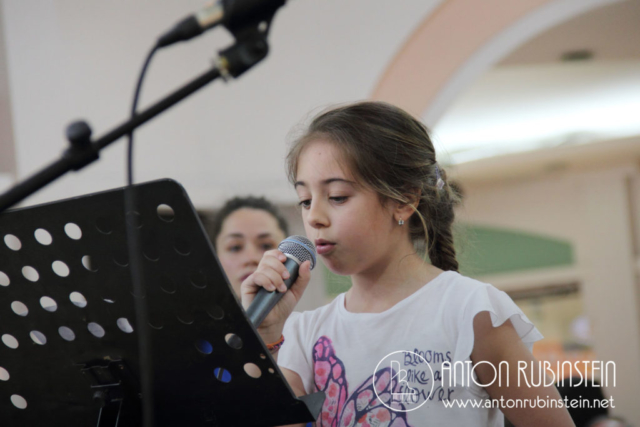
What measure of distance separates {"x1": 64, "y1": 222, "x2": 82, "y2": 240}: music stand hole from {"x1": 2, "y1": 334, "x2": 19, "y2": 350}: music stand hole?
232 millimetres

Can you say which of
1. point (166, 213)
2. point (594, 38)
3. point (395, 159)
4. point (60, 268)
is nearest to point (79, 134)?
point (166, 213)

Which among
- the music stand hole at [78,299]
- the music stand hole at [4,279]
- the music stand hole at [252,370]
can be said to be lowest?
the music stand hole at [252,370]

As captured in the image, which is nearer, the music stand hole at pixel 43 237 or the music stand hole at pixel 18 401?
the music stand hole at pixel 43 237

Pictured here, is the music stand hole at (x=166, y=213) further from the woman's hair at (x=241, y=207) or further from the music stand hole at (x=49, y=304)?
the woman's hair at (x=241, y=207)

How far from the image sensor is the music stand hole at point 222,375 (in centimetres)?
96

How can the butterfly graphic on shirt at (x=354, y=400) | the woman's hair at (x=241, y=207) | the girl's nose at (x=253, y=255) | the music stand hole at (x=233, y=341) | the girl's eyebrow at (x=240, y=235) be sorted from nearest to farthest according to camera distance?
→ 1. the music stand hole at (x=233, y=341)
2. the butterfly graphic on shirt at (x=354, y=400)
3. the girl's nose at (x=253, y=255)
4. the girl's eyebrow at (x=240, y=235)
5. the woman's hair at (x=241, y=207)

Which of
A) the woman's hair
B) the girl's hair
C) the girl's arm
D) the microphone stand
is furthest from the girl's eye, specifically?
the woman's hair

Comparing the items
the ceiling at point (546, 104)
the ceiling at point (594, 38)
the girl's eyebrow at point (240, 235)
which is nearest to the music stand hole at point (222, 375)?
the girl's eyebrow at point (240, 235)

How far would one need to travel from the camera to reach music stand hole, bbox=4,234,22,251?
0.99 meters

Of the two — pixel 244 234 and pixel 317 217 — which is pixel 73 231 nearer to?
pixel 317 217

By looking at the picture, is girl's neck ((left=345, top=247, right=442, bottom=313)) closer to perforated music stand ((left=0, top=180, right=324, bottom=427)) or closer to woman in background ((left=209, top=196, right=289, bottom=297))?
perforated music stand ((left=0, top=180, right=324, bottom=427))

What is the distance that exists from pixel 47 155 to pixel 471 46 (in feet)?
6.60

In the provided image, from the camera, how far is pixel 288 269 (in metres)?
1.21

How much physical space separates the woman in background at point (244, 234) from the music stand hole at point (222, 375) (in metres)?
1.24
